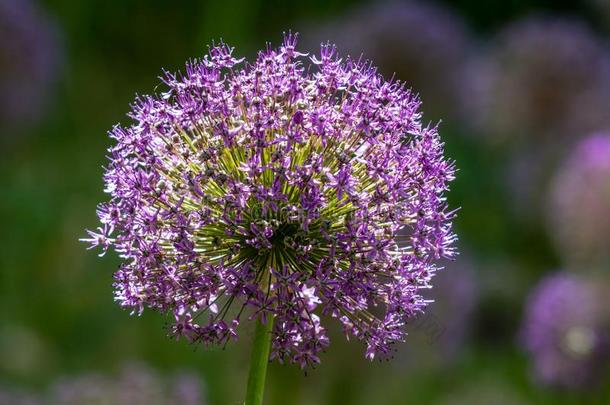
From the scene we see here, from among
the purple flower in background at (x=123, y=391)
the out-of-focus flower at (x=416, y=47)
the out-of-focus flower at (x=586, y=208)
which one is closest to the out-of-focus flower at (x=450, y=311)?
the out-of-focus flower at (x=586, y=208)

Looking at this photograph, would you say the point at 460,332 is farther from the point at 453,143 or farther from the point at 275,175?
the point at 275,175

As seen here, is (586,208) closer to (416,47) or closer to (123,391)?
(416,47)

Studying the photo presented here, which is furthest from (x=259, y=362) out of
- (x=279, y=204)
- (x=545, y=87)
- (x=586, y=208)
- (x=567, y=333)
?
(x=545, y=87)

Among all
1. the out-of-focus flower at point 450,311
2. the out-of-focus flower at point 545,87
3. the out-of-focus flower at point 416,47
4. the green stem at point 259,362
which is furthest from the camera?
the out-of-focus flower at point 416,47

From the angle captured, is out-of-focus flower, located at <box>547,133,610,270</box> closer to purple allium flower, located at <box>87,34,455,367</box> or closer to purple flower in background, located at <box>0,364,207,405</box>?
purple flower in background, located at <box>0,364,207,405</box>

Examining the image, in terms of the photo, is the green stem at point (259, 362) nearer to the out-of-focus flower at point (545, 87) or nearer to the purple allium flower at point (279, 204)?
the purple allium flower at point (279, 204)

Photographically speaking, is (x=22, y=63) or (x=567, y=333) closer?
(x=567, y=333)

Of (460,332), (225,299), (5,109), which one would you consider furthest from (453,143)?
(225,299)
